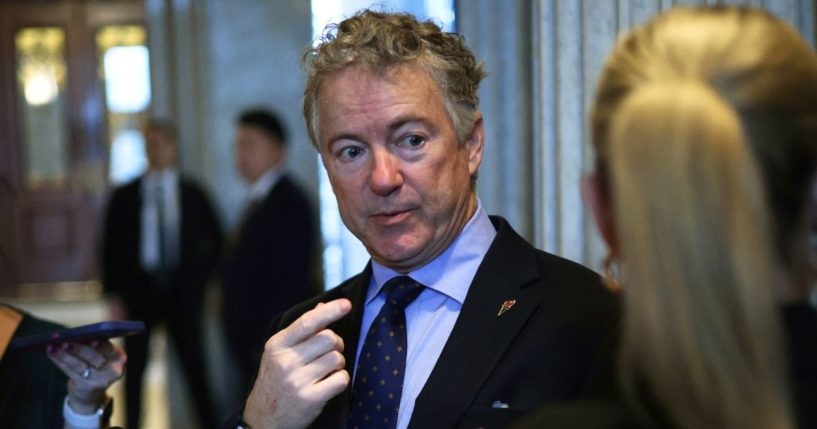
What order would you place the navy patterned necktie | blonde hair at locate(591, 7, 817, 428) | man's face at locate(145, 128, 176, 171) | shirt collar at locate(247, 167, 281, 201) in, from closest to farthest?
blonde hair at locate(591, 7, 817, 428) → the navy patterned necktie → shirt collar at locate(247, 167, 281, 201) → man's face at locate(145, 128, 176, 171)

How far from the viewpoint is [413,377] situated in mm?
1808

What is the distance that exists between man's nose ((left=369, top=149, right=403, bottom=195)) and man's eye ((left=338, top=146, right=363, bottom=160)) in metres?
0.05

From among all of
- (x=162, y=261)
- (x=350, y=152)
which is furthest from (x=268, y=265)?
(x=350, y=152)

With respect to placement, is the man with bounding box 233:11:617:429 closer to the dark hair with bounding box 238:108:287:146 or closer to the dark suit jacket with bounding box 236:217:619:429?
the dark suit jacket with bounding box 236:217:619:429

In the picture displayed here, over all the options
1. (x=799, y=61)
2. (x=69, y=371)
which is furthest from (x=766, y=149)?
(x=69, y=371)

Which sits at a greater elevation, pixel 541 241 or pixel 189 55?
pixel 189 55

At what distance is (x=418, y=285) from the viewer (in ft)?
6.21

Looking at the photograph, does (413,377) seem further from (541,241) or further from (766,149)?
(766,149)

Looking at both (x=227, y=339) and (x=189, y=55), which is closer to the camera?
(x=227, y=339)

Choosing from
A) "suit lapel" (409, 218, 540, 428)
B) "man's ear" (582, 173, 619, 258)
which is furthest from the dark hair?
"man's ear" (582, 173, 619, 258)

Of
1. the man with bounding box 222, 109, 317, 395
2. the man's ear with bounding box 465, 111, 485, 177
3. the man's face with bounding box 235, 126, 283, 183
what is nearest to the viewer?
the man's ear with bounding box 465, 111, 485, 177

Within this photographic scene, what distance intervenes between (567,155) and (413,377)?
0.70 m

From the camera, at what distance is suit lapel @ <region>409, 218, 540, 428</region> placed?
5.57 feet

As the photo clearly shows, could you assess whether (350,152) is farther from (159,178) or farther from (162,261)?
(159,178)
